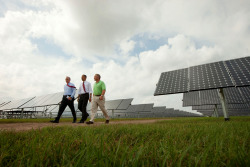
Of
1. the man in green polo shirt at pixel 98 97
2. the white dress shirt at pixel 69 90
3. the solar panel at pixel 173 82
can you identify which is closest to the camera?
the man in green polo shirt at pixel 98 97

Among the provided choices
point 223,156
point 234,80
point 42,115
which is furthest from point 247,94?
point 42,115

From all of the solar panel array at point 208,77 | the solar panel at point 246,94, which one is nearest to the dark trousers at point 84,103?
the solar panel array at point 208,77

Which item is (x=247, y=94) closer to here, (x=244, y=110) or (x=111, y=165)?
(x=244, y=110)

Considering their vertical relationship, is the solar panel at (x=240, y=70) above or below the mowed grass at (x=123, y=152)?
above

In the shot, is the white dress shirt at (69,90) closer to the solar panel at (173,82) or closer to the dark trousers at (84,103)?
the dark trousers at (84,103)

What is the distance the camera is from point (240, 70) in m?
9.11

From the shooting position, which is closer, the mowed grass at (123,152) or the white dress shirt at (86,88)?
the mowed grass at (123,152)

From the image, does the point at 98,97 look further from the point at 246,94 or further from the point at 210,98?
the point at 246,94

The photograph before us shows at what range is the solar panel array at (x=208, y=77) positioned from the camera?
818 centimetres

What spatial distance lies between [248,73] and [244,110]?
2614 cm

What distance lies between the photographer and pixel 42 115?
20.5m

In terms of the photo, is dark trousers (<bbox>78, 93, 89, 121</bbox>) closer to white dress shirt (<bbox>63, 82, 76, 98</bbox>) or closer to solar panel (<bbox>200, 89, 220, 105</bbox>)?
white dress shirt (<bbox>63, 82, 76, 98</bbox>)

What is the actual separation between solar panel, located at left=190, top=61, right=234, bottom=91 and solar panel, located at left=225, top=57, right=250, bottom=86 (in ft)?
1.08

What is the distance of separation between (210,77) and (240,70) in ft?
6.16
